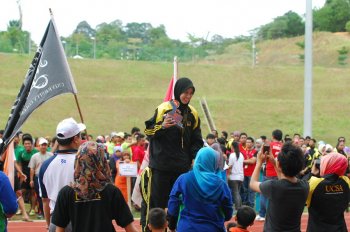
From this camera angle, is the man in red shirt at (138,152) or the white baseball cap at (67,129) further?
the man in red shirt at (138,152)

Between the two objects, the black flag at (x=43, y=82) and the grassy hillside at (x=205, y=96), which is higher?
the black flag at (x=43, y=82)

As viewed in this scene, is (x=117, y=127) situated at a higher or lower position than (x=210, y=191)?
lower

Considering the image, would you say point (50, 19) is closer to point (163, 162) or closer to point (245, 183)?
point (163, 162)

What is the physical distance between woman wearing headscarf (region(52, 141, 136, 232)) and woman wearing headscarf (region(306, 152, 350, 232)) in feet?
6.80

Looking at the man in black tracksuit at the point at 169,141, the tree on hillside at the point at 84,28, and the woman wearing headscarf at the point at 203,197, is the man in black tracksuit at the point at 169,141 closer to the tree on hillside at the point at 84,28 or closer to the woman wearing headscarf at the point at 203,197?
the woman wearing headscarf at the point at 203,197

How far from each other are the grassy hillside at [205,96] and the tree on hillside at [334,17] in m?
33.6

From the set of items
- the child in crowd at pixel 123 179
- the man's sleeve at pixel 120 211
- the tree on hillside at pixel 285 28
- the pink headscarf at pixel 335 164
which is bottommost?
the child in crowd at pixel 123 179

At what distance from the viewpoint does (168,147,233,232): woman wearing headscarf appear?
808 cm

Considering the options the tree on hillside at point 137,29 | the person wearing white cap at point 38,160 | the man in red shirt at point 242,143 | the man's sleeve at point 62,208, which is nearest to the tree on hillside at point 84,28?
the tree on hillside at point 137,29

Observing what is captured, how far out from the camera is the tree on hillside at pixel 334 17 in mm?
96875

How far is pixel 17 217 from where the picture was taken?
18.2 m

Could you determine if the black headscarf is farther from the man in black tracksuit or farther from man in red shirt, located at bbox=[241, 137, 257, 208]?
man in red shirt, located at bbox=[241, 137, 257, 208]

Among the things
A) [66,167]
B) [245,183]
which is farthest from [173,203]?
[245,183]

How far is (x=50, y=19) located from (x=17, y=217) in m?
5.93
